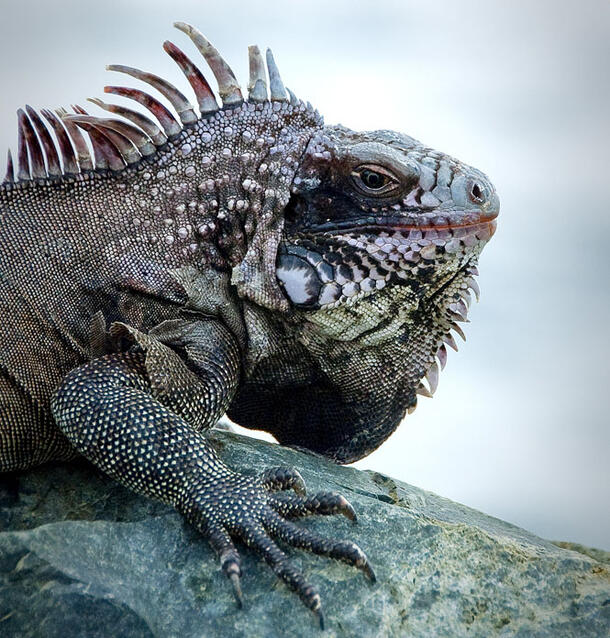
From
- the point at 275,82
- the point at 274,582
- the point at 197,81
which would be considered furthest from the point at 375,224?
the point at 274,582

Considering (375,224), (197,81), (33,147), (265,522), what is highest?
(197,81)

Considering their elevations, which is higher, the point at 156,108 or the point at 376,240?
the point at 156,108

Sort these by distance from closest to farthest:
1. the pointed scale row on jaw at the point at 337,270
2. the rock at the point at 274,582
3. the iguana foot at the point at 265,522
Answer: the rock at the point at 274,582 → the iguana foot at the point at 265,522 → the pointed scale row on jaw at the point at 337,270

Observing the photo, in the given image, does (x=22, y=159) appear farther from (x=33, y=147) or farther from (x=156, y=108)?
(x=156, y=108)

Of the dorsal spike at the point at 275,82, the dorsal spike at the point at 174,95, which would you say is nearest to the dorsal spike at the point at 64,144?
the dorsal spike at the point at 174,95

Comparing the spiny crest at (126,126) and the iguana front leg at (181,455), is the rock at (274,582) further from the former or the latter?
the spiny crest at (126,126)

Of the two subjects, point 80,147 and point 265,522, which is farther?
point 80,147
